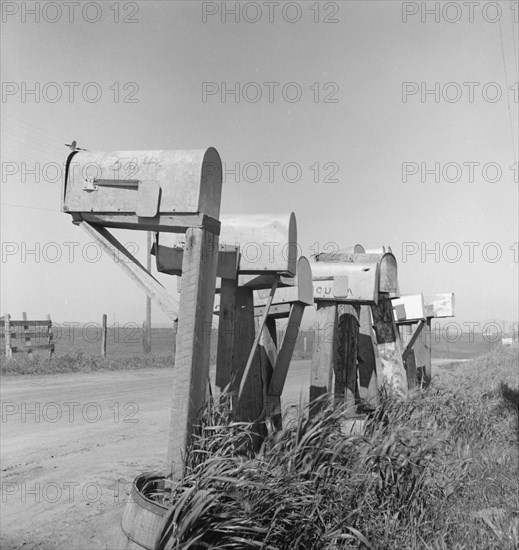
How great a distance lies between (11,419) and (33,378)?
547 cm

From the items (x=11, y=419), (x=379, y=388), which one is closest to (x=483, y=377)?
(x=379, y=388)

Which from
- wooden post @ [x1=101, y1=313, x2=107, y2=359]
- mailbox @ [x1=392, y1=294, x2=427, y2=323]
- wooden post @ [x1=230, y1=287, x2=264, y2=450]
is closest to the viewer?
wooden post @ [x1=230, y1=287, x2=264, y2=450]

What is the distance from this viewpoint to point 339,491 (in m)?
3.25

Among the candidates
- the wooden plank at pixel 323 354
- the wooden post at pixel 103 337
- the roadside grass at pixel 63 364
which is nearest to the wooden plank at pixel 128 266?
the wooden plank at pixel 323 354

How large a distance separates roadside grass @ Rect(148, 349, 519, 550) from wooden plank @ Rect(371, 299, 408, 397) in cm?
47

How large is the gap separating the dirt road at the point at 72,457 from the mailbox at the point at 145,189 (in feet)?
4.82

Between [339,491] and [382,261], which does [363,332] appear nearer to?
[382,261]

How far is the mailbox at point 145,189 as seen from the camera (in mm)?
2797

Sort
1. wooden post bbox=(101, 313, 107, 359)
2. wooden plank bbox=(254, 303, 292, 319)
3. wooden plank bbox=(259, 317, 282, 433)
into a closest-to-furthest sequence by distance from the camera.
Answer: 1. wooden plank bbox=(259, 317, 282, 433)
2. wooden plank bbox=(254, 303, 292, 319)
3. wooden post bbox=(101, 313, 107, 359)

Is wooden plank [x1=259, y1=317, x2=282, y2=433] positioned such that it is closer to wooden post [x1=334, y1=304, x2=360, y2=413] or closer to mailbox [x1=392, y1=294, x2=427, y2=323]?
wooden post [x1=334, y1=304, x2=360, y2=413]

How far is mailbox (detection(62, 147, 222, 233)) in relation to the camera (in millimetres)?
2797

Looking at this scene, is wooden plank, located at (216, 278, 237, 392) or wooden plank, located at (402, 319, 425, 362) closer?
wooden plank, located at (216, 278, 237, 392)

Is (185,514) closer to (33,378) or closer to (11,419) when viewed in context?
(11,419)

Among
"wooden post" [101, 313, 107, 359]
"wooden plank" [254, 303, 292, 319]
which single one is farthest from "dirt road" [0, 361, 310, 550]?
"wooden post" [101, 313, 107, 359]
